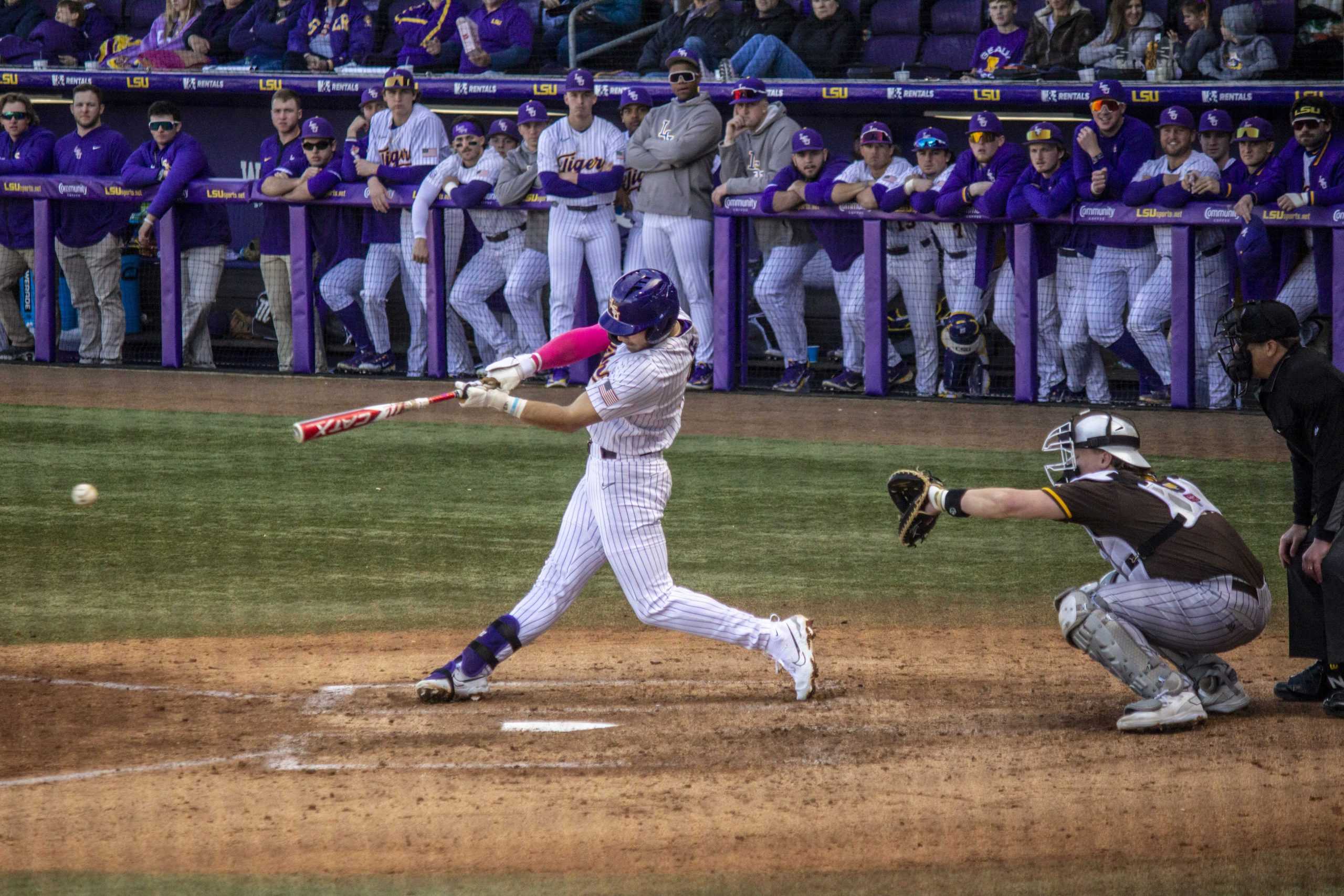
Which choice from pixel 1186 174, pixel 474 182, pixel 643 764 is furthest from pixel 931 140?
pixel 643 764

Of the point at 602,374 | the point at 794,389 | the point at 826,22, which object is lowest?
the point at 794,389

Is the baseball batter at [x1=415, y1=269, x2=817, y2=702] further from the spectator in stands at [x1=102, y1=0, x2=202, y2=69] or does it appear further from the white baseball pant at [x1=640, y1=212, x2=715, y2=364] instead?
the spectator in stands at [x1=102, y1=0, x2=202, y2=69]

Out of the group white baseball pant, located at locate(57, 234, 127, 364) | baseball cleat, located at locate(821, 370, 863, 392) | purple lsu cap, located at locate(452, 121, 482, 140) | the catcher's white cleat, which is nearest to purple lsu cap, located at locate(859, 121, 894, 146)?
baseball cleat, located at locate(821, 370, 863, 392)

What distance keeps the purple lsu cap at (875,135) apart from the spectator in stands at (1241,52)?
2.59 m

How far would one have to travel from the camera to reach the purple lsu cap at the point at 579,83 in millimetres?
11781

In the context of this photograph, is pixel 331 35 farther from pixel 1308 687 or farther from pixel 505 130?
pixel 1308 687

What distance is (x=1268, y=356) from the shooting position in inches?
201

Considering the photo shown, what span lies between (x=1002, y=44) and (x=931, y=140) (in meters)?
1.97

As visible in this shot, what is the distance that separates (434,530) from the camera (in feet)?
26.2

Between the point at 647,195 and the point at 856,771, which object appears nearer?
the point at 856,771

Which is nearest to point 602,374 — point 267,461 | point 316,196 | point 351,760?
point 351,760

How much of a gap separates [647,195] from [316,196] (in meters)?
2.64

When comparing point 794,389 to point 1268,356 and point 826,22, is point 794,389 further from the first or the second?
point 1268,356

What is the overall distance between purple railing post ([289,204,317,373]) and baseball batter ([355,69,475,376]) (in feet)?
1.65
